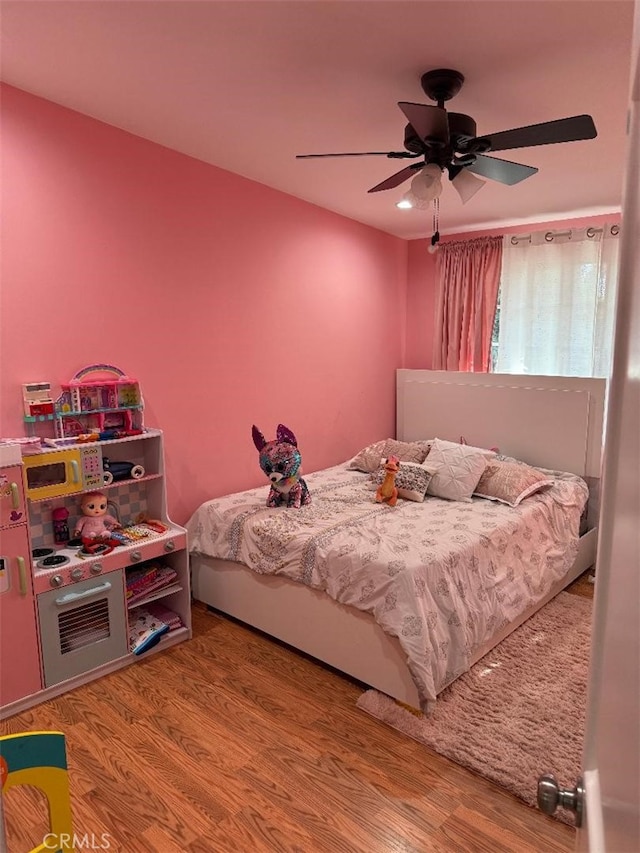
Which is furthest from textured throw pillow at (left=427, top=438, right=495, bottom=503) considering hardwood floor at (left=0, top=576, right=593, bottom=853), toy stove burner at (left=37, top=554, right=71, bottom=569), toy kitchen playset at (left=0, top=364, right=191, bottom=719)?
toy stove burner at (left=37, top=554, right=71, bottom=569)

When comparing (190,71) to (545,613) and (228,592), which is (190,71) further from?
(545,613)

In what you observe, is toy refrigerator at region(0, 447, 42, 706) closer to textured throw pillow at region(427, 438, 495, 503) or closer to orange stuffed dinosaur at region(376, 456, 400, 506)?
orange stuffed dinosaur at region(376, 456, 400, 506)

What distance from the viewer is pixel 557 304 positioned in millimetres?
4023

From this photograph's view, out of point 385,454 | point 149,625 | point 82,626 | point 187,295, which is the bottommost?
point 149,625

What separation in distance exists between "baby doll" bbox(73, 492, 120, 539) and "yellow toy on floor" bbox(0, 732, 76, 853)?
4.95 ft

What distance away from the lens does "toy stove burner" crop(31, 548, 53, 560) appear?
2416mm

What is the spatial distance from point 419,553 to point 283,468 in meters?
0.96

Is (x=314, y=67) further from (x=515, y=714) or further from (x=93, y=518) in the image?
(x=515, y=714)

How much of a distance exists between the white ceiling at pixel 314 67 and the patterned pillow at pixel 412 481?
1.81m

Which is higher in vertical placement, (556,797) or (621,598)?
(621,598)

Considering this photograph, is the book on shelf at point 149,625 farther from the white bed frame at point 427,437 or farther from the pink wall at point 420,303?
the pink wall at point 420,303

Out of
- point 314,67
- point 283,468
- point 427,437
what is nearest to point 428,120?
point 314,67

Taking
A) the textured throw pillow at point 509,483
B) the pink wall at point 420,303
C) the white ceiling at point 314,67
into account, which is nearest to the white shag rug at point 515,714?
the textured throw pillow at point 509,483

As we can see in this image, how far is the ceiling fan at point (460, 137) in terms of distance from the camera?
1.79m
